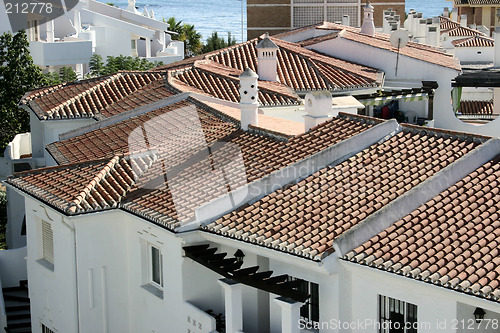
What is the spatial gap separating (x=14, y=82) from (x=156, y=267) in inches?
908

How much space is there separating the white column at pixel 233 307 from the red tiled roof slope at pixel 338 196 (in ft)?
2.97

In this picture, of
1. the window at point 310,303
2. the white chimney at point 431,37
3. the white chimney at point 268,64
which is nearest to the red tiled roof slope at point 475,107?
the white chimney at point 431,37

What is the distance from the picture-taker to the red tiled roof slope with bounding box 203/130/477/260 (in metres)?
17.4

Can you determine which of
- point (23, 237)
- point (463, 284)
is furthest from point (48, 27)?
point (463, 284)

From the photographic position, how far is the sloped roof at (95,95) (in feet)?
100

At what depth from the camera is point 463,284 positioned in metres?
14.5

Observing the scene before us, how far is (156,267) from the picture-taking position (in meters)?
21.0

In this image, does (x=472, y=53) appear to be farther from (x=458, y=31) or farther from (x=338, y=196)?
(x=338, y=196)

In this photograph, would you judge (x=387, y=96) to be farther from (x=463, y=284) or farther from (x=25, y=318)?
(x=463, y=284)

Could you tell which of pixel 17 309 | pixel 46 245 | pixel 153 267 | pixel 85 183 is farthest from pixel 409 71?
pixel 153 267

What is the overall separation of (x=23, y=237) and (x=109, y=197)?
35.3 ft

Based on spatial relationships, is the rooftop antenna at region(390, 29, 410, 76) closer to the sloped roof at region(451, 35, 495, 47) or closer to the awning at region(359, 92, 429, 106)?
the awning at region(359, 92, 429, 106)

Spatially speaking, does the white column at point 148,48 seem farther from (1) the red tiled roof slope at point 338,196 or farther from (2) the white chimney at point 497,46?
(1) the red tiled roof slope at point 338,196

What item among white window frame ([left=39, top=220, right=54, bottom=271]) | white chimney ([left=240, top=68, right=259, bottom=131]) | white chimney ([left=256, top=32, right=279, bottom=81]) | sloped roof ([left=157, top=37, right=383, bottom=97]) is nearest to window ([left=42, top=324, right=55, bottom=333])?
white window frame ([left=39, top=220, right=54, bottom=271])
